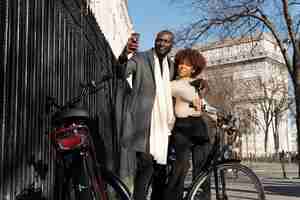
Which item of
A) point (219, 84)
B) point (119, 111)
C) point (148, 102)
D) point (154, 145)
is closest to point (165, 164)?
point (154, 145)

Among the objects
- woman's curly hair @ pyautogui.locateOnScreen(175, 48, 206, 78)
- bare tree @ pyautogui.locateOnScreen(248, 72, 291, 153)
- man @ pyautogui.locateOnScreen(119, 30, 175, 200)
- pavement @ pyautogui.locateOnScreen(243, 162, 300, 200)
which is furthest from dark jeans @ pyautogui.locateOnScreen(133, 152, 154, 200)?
bare tree @ pyautogui.locateOnScreen(248, 72, 291, 153)

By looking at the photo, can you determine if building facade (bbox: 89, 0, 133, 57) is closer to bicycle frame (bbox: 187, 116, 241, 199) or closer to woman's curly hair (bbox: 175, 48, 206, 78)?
woman's curly hair (bbox: 175, 48, 206, 78)

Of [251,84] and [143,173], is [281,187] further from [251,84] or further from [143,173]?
[251,84]

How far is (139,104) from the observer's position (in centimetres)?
458

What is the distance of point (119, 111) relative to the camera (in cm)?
769

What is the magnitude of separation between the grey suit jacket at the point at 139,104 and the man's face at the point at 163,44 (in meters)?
0.16

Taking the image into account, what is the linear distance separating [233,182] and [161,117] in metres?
1.05

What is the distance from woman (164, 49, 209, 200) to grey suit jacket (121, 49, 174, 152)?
14.9 inches

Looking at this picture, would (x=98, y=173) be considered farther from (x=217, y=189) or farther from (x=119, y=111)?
(x=119, y=111)

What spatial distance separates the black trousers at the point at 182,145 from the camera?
484 cm

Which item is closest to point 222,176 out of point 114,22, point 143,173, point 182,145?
point 182,145

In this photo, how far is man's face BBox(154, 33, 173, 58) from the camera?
474cm

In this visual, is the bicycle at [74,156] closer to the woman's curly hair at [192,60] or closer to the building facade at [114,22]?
the woman's curly hair at [192,60]

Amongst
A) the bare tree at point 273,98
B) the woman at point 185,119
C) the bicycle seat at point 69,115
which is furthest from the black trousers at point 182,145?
the bare tree at point 273,98
